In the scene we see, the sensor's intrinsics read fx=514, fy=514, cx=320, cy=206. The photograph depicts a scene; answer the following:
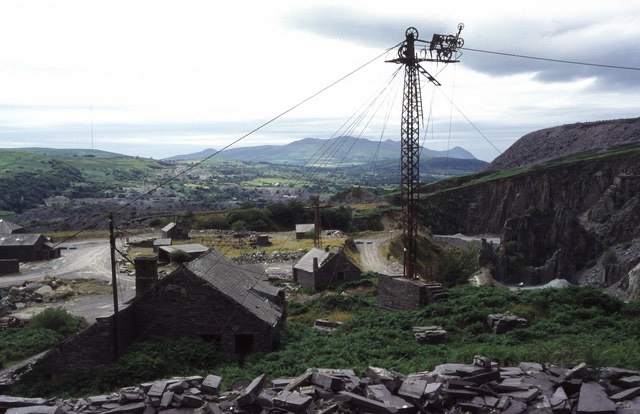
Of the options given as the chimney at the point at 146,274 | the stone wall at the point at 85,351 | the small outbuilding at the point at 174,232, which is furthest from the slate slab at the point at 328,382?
the small outbuilding at the point at 174,232

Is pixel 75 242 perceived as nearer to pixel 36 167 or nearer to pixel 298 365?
pixel 298 365

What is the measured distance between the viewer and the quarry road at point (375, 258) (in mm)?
49287

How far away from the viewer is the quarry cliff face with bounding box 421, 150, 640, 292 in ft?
218

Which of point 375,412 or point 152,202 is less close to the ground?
point 375,412

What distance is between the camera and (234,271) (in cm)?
2308

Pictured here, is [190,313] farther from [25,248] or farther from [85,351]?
[25,248]

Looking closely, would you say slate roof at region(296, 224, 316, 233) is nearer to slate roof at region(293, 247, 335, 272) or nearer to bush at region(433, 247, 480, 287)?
slate roof at region(293, 247, 335, 272)

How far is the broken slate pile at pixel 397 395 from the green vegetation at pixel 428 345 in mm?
1406

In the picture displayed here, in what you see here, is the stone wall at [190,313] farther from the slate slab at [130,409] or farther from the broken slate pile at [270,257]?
the broken slate pile at [270,257]

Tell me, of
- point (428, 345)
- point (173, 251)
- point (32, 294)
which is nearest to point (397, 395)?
point (428, 345)

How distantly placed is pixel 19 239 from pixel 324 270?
3858 cm

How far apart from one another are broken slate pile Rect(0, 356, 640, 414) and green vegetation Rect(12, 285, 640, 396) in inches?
55.4

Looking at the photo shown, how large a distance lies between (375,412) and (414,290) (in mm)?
14443

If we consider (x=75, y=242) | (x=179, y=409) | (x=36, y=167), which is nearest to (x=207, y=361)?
(x=179, y=409)
